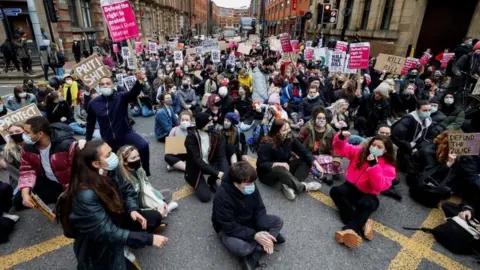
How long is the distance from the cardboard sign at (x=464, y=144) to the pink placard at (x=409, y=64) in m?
5.27

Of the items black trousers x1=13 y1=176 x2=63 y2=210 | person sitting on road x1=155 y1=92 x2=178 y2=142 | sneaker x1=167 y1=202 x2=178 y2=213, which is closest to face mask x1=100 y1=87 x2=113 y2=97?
black trousers x1=13 y1=176 x2=63 y2=210

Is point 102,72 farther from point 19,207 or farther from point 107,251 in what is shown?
point 107,251

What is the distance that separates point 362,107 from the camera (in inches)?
249

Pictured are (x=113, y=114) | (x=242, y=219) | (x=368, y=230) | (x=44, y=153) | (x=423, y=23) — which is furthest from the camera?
(x=423, y=23)

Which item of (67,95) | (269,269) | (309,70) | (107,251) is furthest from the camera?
(309,70)

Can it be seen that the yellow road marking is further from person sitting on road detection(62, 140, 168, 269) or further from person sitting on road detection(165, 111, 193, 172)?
person sitting on road detection(165, 111, 193, 172)

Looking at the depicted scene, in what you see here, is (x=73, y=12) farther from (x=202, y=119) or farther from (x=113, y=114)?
(x=202, y=119)

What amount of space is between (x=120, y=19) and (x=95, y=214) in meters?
3.99

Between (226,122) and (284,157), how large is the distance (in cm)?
116

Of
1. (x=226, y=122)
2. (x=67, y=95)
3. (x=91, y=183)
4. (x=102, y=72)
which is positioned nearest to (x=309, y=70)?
(x=226, y=122)

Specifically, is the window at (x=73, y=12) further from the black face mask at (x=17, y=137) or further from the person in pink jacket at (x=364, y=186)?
the person in pink jacket at (x=364, y=186)

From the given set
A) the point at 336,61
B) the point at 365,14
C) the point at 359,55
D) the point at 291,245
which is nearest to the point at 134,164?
the point at 291,245

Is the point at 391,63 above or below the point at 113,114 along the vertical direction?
above

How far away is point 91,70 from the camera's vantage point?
477 centimetres
